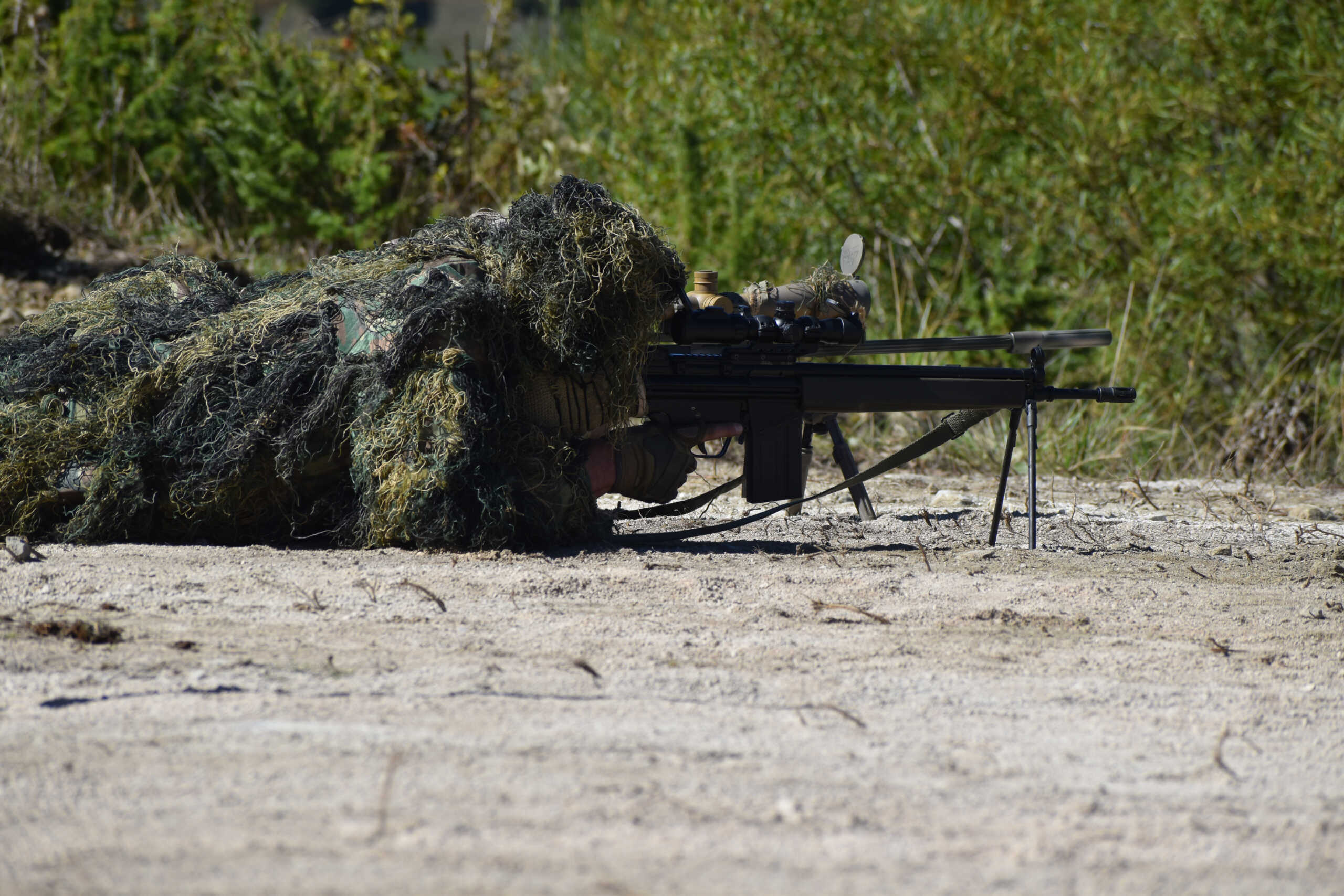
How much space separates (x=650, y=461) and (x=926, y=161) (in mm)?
5582

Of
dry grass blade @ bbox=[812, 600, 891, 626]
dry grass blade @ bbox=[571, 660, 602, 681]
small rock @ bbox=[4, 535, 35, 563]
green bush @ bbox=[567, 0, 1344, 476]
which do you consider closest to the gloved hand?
dry grass blade @ bbox=[812, 600, 891, 626]

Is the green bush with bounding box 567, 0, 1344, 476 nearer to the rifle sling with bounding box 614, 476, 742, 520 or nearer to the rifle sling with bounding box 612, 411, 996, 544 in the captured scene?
the rifle sling with bounding box 612, 411, 996, 544

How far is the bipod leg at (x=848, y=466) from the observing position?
4852mm

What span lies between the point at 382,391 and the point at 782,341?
4.35 ft

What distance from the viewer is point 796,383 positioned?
4.32 m

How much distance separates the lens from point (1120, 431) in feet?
24.4

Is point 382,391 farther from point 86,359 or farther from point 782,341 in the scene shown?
point 782,341

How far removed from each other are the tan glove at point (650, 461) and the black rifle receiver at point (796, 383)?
0.06 metres

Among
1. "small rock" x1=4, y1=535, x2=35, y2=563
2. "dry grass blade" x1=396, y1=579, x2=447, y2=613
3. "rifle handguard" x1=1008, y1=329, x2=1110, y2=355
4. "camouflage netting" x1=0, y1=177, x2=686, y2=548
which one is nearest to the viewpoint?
"dry grass blade" x1=396, y1=579, x2=447, y2=613

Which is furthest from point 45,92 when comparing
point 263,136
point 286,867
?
point 286,867

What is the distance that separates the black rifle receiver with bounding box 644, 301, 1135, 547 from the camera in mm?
4152

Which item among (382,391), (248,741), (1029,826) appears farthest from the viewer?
(382,391)

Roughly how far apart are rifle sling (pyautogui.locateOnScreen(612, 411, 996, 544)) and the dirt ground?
344mm

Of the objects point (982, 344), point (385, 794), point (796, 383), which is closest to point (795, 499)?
point (796, 383)
